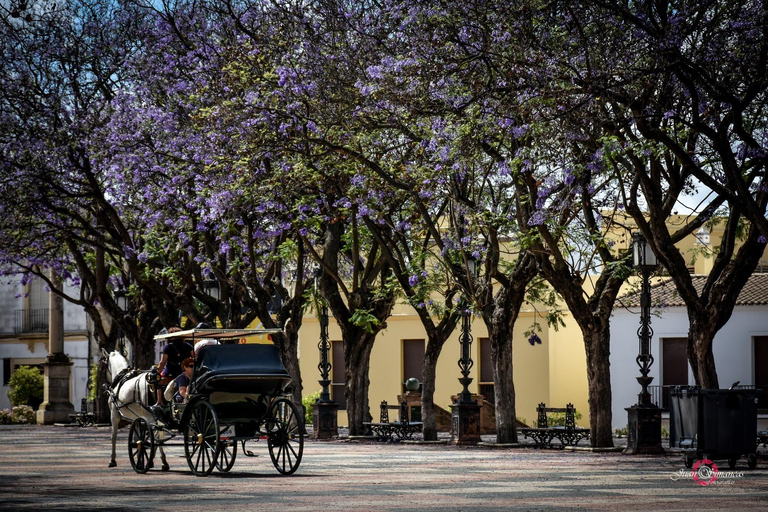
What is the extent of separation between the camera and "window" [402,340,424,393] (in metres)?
43.7

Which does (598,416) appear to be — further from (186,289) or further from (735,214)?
(186,289)

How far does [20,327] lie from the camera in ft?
187

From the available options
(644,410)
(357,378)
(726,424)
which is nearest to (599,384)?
(644,410)

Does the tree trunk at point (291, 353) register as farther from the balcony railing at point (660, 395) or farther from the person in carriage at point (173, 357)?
the balcony railing at point (660, 395)

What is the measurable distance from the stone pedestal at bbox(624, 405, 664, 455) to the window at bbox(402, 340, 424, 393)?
2073 centimetres

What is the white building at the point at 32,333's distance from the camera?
54938mm

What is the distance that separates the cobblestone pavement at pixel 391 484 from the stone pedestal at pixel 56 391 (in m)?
19.6

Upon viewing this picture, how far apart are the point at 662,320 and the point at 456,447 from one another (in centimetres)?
1327

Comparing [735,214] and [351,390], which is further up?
[735,214]

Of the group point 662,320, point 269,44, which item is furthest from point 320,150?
point 662,320

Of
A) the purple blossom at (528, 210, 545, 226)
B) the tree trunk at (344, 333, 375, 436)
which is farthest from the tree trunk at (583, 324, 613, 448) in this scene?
the tree trunk at (344, 333, 375, 436)

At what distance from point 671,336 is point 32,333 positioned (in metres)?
29.3

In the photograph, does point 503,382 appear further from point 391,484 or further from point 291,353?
point 391,484

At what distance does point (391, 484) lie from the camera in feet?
51.1
